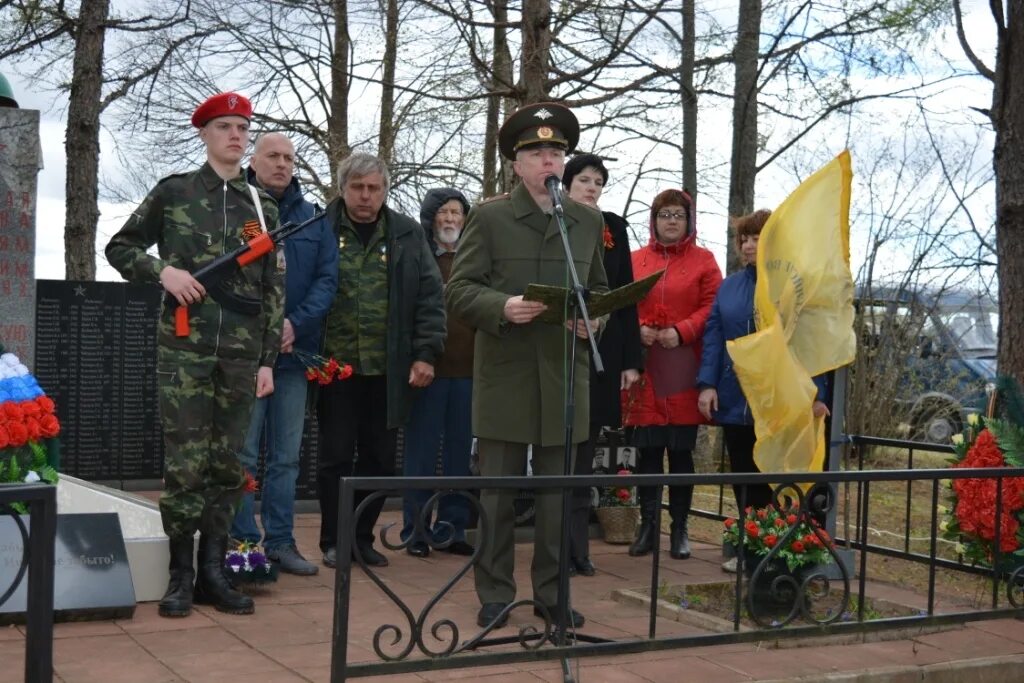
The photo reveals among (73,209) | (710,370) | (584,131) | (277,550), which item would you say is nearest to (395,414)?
(277,550)

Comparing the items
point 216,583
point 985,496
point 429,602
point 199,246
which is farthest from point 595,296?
point 985,496

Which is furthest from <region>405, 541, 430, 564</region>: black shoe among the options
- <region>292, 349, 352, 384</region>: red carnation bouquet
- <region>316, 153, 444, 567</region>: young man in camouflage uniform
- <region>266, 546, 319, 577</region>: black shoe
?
<region>292, 349, 352, 384</region>: red carnation bouquet

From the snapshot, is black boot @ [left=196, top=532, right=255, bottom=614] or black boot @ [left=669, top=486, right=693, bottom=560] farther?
black boot @ [left=669, top=486, right=693, bottom=560]

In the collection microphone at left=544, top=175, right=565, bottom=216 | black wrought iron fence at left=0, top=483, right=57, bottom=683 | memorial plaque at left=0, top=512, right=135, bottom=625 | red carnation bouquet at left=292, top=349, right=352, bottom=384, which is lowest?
memorial plaque at left=0, top=512, right=135, bottom=625

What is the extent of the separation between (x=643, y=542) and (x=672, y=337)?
1.27 meters

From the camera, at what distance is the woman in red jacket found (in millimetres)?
6965

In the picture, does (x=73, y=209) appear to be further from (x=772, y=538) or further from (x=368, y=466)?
(x=772, y=538)

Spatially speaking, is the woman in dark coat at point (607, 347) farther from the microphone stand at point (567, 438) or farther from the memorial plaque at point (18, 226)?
the memorial plaque at point (18, 226)

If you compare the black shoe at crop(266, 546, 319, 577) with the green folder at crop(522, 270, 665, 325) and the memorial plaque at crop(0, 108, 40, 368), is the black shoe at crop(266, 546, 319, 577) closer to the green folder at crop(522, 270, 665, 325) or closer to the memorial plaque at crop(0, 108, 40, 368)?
the memorial plaque at crop(0, 108, 40, 368)

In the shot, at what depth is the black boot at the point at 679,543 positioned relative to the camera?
726cm

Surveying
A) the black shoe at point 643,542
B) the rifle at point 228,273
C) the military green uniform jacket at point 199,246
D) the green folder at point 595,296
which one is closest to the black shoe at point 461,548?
the black shoe at point 643,542

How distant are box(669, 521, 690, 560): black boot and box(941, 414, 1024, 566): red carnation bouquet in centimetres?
146

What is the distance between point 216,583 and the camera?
5.31 metres

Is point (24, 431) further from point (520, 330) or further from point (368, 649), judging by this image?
point (520, 330)
